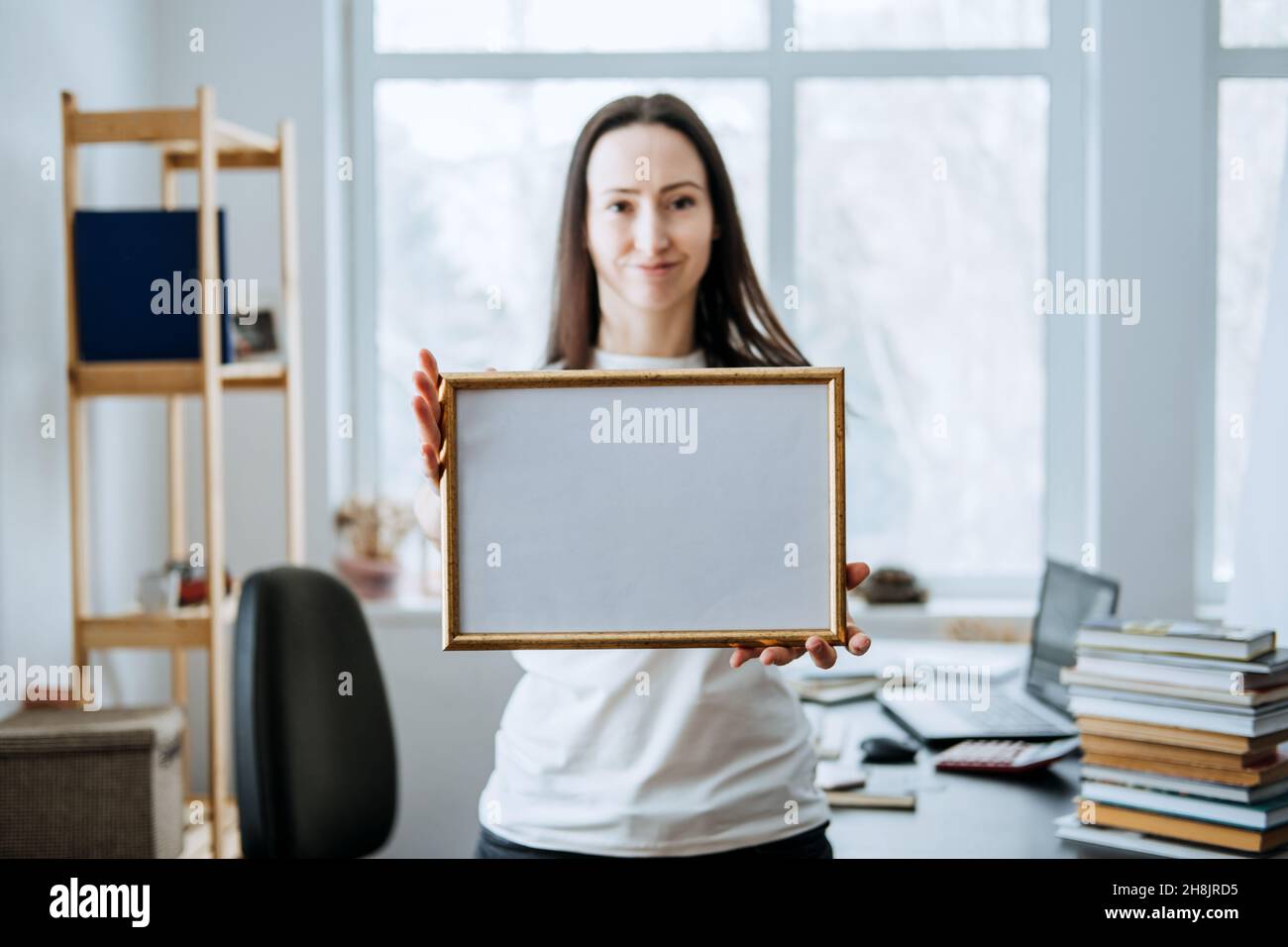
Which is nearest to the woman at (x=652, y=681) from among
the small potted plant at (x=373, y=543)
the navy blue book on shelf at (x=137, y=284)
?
the navy blue book on shelf at (x=137, y=284)

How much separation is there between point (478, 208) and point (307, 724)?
1.57 metres

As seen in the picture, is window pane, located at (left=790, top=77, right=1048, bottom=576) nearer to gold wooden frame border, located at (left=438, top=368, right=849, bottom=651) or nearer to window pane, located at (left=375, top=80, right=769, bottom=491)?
window pane, located at (left=375, top=80, right=769, bottom=491)

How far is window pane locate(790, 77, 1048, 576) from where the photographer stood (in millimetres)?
2428

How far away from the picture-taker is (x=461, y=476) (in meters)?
0.50

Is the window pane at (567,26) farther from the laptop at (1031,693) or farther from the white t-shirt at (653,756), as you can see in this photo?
the white t-shirt at (653,756)

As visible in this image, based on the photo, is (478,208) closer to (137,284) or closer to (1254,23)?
(137,284)

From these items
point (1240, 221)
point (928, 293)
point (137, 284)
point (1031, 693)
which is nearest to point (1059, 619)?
point (1031, 693)

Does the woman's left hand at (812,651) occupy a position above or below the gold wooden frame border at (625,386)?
below

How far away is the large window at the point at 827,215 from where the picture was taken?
2.23 m

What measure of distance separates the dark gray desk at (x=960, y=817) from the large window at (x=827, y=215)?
1096mm

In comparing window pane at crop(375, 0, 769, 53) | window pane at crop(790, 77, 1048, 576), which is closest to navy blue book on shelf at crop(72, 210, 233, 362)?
window pane at crop(375, 0, 769, 53)

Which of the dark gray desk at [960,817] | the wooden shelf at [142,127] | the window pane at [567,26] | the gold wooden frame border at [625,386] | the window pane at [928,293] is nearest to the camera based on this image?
the gold wooden frame border at [625,386]

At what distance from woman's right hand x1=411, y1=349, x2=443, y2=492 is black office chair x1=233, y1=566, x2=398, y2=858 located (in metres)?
0.62
